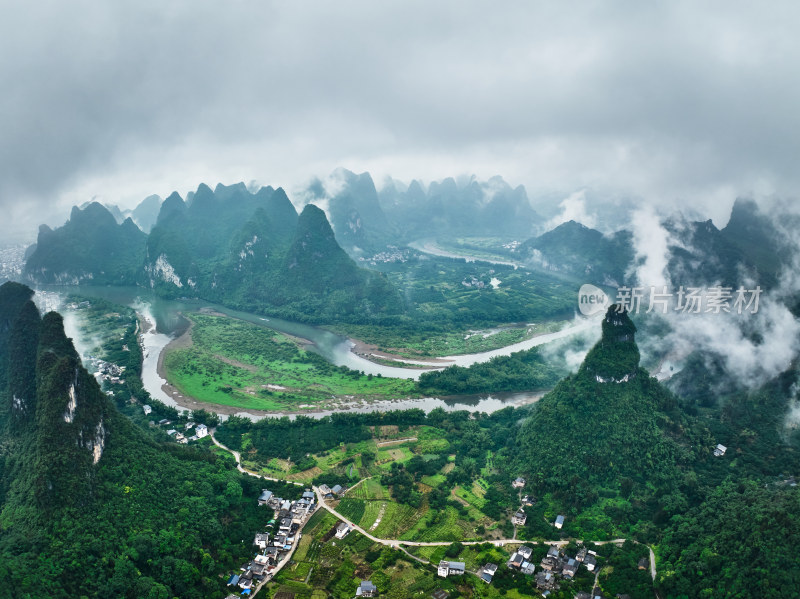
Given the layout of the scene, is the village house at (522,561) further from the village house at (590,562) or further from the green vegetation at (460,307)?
the green vegetation at (460,307)

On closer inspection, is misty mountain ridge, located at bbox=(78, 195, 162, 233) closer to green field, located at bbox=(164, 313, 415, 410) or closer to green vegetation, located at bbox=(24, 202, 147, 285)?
green vegetation, located at bbox=(24, 202, 147, 285)

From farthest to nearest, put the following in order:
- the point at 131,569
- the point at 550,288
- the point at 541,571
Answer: the point at 550,288 < the point at 541,571 < the point at 131,569

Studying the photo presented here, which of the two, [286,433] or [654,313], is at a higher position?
[654,313]

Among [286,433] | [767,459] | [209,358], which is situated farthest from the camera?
[209,358]

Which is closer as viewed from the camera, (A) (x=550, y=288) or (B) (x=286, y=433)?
(B) (x=286, y=433)

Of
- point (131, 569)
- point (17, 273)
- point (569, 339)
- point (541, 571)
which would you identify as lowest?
point (541, 571)

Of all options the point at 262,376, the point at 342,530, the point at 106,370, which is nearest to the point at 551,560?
the point at 342,530

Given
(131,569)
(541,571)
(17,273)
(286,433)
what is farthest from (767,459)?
(17,273)

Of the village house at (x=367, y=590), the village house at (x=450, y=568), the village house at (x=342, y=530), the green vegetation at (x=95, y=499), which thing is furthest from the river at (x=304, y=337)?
the village house at (x=367, y=590)

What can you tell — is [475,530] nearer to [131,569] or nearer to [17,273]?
[131,569]

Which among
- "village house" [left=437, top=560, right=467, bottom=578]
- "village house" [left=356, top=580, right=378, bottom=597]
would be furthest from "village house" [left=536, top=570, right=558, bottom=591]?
"village house" [left=356, top=580, right=378, bottom=597]
